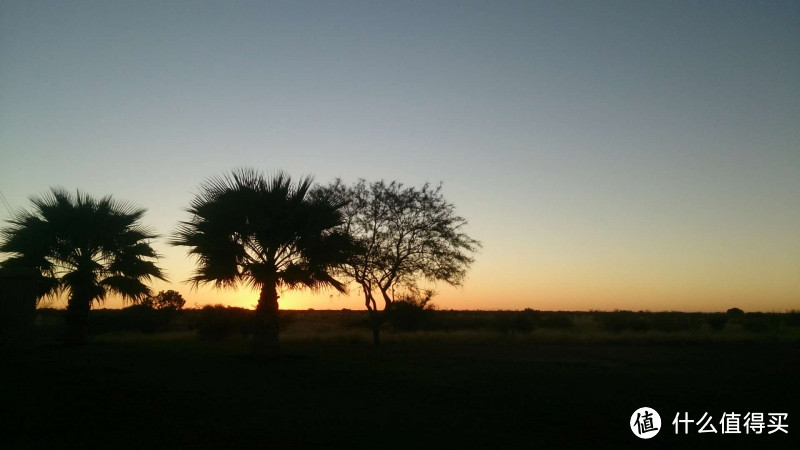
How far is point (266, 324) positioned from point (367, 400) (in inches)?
367

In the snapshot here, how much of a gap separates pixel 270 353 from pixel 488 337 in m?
19.3

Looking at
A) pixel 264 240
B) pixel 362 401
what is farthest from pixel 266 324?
pixel 362 401

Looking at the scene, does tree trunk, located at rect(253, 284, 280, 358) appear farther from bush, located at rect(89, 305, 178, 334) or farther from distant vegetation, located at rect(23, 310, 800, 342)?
bush, located at rect(89, 305, 178, 334)

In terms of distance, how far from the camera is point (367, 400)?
12391 mm

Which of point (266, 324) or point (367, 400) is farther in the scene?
point (266, 324)

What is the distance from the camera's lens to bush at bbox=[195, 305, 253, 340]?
35531mm

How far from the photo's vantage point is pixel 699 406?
12484mm

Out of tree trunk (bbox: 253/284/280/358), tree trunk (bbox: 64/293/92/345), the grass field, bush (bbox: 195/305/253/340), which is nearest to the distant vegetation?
bush (bbox: 195/305/253/340)

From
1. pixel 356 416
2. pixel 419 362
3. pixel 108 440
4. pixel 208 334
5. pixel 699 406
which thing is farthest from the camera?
pixel 208 334

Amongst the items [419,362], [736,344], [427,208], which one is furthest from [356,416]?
[736,344]

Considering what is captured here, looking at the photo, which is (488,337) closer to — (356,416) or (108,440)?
(356,416)

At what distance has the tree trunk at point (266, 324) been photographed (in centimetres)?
2061

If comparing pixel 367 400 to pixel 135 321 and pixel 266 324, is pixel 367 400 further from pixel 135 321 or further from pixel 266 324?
pixel 135 321

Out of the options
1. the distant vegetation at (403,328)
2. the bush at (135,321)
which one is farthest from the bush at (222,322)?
the bush at (135,321)
